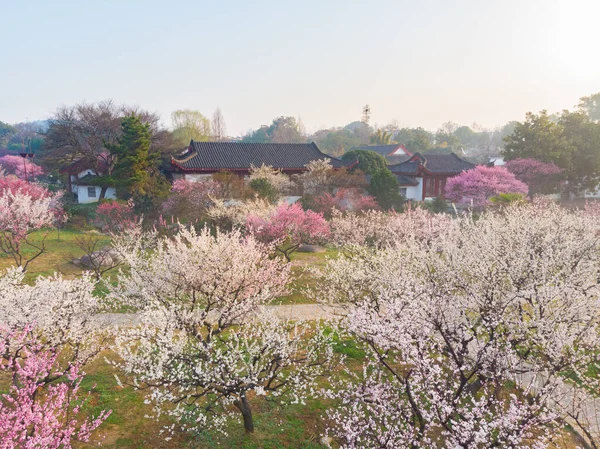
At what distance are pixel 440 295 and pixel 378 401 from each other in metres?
2.25

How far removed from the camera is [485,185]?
30.3 meters

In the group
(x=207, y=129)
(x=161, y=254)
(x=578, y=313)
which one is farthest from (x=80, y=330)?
(x=207, y=129)

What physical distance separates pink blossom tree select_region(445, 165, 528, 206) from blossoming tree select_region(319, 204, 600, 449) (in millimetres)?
22475

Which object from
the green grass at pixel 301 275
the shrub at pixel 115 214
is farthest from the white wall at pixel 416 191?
the shrub at pixel 115 214

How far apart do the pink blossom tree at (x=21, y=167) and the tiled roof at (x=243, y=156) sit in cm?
2400

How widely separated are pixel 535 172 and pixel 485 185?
23.0 feet

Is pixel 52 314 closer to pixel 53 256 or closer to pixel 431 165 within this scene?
pixel 53 256

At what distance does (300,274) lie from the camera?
16547 mm

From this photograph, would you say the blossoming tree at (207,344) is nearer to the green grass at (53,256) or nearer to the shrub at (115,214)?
the green grass at (53,256)

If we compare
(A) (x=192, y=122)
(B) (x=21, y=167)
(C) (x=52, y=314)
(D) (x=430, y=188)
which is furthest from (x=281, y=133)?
(C) (x=52, y=314)

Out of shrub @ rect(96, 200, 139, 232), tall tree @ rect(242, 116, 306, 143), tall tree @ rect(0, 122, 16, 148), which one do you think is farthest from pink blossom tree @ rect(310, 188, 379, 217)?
tall tree @ rect(0, 122, 16, 148)

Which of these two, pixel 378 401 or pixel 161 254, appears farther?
pixel 161 254

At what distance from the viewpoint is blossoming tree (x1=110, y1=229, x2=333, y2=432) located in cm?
589

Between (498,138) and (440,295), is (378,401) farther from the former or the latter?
(498,138)
